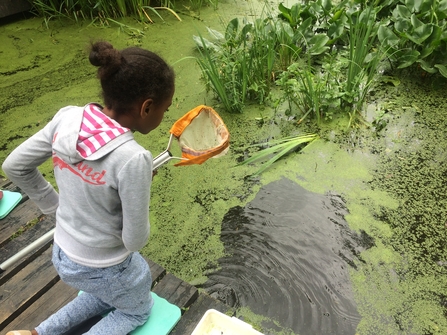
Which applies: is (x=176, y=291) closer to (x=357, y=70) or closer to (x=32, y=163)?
(x=32, y=163)

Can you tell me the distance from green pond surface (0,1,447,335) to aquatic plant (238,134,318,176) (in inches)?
1.8

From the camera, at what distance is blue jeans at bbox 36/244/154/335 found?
104 cm

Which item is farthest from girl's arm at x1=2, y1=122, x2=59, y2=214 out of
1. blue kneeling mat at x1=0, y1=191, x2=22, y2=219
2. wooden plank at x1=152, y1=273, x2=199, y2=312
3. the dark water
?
the dark water

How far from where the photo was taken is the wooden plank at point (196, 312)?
4.42ft

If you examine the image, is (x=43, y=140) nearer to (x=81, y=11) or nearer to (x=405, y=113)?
(x=405, y=113)

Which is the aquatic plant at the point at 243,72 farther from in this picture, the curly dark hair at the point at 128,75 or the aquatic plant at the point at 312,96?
the curly dark hair at the point at 128,75

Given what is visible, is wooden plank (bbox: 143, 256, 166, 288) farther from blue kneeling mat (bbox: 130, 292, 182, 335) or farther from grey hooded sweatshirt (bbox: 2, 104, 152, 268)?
grey hooded sweatshirt (bbox: 2, 104, 152, 268)

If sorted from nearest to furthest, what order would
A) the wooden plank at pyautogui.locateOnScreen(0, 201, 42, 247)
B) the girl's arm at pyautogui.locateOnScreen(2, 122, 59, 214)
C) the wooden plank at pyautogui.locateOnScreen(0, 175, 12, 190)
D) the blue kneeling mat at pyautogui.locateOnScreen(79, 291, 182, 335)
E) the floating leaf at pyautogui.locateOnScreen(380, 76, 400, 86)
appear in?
the girl's arm at pyautogui.locateOnScreen(2, 122, 59, 214) → the blue kneeling mat at pyautogui.locateOnScreen(79, 291, 182, 335) → the wooden plank at pyautogui.locateOnScreen(0, 201, 42, 247) → the wooden plank at pyautogui.locateOnScreen(0, 175, 12, 190) → the floating leaf at pyautogui.locateOnScreen(380, 76, 400, 86)

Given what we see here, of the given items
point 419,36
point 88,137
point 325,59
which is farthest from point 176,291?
point 419,36

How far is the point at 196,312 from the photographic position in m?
1.40

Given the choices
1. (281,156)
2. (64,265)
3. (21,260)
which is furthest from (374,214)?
(21,260)

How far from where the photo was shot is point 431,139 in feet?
7.54

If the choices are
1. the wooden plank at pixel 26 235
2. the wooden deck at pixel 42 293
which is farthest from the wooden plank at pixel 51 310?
the wooden plank at pixel 26 235

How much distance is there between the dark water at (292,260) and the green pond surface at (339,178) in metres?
0.04
